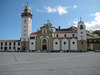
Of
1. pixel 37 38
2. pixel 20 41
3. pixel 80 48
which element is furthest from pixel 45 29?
pixel 80 48

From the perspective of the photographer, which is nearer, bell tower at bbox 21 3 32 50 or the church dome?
bell tower at bbox 21 3 32 50

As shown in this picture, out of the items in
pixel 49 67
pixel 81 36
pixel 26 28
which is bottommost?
pixel 49 67

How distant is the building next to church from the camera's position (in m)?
61.6

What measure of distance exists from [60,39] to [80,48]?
12.5m

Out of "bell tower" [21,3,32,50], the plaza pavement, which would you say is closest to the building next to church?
"bell tower" [21,3,32,50]

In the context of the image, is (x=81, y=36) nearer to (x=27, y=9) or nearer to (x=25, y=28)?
(x=25, y=28)

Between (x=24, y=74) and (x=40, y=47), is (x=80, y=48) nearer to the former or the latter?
(x=40, y=47)

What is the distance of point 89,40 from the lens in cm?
6944

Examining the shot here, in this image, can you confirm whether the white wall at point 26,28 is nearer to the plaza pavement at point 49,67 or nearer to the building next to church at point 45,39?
the building next to church at point 45,39

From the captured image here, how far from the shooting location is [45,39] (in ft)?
217

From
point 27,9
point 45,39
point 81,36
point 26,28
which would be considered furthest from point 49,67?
point 27,9

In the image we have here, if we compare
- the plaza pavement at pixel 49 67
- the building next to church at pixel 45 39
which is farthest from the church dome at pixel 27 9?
the plaza pavement at pixel 49 67

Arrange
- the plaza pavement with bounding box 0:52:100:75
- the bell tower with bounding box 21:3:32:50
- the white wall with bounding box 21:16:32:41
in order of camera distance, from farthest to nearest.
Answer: the white wall with bounding box 21:16:32:41 → the bell tower with bounding box 21:3:32:50 → the plaza pavement with bounding box 0:52:100:75

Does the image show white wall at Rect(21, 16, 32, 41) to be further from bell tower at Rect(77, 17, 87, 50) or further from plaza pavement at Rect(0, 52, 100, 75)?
plaza pavement at Rect(0, 52, 100, 75)
